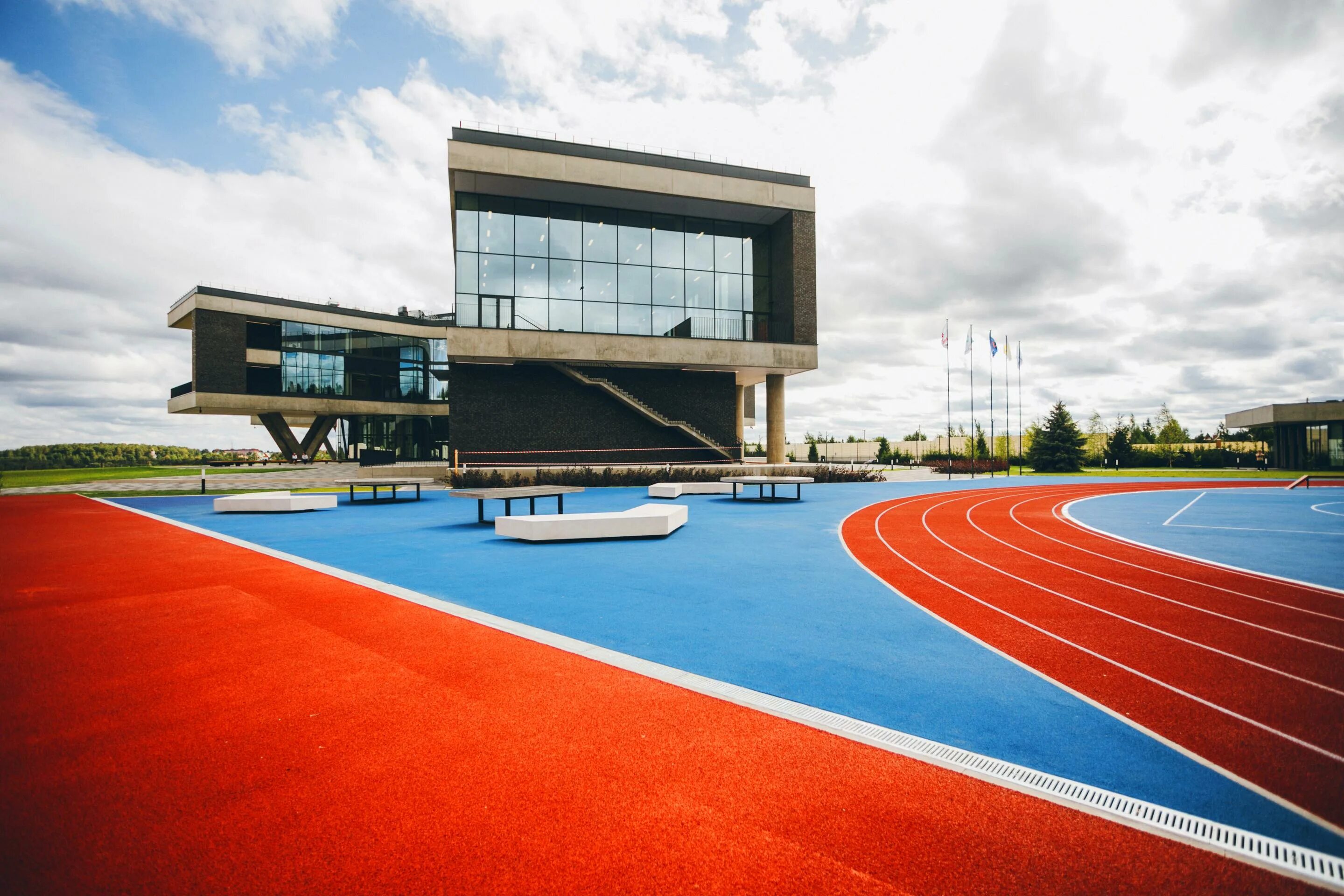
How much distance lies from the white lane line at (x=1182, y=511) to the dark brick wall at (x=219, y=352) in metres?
59.1

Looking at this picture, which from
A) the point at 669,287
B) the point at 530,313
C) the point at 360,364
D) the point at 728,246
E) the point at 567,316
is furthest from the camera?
the point at 360,364

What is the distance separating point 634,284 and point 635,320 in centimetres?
216

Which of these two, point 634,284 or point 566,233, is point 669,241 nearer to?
point 634,284

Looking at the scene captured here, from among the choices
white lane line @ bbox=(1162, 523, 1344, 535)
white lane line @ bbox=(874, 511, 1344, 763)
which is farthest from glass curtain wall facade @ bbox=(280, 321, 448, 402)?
white lane line @ bbox=(874, 511, 1344, 763)

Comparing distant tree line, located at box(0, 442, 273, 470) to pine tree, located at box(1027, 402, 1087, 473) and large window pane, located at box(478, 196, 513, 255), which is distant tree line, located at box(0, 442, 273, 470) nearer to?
large window pane, located at box(478, 196, 513, 255)

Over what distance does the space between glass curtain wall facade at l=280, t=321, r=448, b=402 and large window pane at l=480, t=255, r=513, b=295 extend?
22625mm

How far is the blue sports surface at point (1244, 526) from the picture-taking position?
366 inches

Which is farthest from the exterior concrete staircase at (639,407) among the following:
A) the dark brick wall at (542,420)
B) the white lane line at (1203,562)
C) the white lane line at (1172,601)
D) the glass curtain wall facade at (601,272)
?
the white lane line at (1172,601)

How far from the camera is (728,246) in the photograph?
111 ft

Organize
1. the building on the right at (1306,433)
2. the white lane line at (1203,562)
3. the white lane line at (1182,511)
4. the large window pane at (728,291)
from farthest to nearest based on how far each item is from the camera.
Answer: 1. the building on the right at (1306,433)
2. the large window pane at (728,291)
3. the white lane line at (1182,511)
4. the white lane line at (1203,562)

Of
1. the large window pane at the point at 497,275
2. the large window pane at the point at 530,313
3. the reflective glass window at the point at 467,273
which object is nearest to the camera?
the reflective glass window at the point at 467,273

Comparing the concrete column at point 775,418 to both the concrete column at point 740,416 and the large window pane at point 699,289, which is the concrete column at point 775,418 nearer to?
the concrete column at point 740,416

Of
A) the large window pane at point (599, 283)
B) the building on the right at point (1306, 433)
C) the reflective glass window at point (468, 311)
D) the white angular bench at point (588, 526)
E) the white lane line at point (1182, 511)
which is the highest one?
the large window pane at point (599, 283)

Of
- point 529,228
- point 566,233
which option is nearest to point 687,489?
point 566,233
